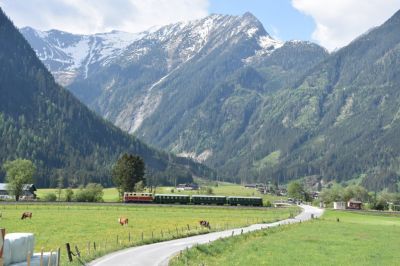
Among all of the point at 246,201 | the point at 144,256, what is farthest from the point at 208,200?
the point at 144,256

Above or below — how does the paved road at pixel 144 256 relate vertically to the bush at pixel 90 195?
below

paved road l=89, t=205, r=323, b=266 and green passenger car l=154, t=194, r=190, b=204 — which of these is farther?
green passenger car l=154, t=194, r=190, b=204

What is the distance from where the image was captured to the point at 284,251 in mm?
56844

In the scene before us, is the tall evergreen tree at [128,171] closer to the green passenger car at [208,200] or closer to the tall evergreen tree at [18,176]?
the green passenger car at [208,200]

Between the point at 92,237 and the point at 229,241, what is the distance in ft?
56.4

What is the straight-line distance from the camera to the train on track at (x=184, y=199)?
176m

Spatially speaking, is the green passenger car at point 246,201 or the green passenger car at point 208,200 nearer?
the green passenger car at point 208,200

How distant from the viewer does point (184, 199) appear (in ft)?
595

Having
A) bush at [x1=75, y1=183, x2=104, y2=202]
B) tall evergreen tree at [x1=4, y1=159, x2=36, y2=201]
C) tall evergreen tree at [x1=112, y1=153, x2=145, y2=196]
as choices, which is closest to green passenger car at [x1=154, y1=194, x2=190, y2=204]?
tall evergreen tree at [x1=112, y1=153, x2=145, y2=196]

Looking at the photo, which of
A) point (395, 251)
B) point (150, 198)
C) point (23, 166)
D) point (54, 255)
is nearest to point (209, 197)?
point (150, 198)

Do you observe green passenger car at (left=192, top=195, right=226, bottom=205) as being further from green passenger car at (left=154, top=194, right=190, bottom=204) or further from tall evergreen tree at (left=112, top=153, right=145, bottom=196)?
tall evergreen tree at (left=112, top=153, right=145, bottom=196)

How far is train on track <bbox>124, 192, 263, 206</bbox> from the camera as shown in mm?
176125

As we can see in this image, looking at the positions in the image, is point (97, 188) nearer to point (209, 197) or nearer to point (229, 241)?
point (209, 197)

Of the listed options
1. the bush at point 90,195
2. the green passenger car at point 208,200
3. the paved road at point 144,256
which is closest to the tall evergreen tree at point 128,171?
the bush at point 90,195
